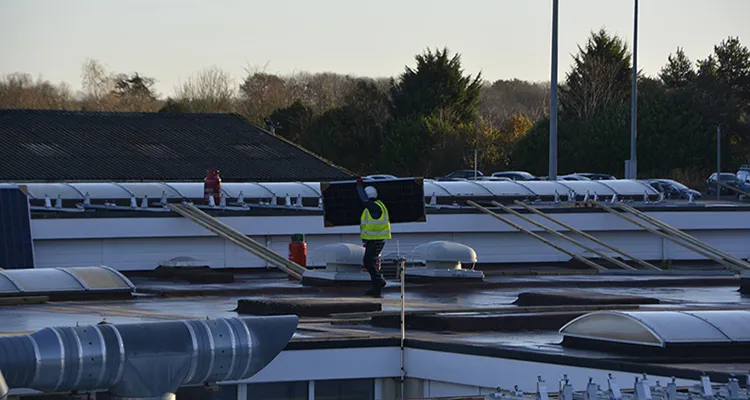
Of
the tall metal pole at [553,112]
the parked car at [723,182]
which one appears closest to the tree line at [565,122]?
the parked car at [723,182]

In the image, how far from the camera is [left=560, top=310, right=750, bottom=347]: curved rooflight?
15.5 metres

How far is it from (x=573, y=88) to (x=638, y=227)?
193 ft

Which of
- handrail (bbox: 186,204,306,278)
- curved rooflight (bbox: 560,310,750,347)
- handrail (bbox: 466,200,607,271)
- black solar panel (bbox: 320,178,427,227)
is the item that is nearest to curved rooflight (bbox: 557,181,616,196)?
handrail (bbox: 466,200,607,271)

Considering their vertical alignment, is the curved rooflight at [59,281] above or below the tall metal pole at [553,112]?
below

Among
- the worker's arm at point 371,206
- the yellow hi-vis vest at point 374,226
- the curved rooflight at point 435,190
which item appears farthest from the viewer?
the curved rooflight at point 435,190

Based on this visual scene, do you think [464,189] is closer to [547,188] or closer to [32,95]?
[547,188]

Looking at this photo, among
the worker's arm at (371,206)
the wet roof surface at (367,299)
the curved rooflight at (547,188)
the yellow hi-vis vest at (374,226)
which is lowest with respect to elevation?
the wet roof surface at (367,299)

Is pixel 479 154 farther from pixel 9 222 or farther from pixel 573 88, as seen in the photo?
pixel 9 222

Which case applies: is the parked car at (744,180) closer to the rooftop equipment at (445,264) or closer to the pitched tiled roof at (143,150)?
the pitched tiled roof at (143,150)

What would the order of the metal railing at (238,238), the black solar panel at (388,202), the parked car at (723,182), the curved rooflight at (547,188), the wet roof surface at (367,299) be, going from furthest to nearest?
1. the parked car at (723,182)
2. the curved rooflight at (547,188)
3. the black solar panel at (388,202)
4. the metal railing at (238,238)
5. the wet roof surface at (367,299)

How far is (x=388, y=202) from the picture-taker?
3120 cm

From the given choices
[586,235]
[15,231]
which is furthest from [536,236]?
[15,231]

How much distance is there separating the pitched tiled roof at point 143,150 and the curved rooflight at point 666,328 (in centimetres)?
3578

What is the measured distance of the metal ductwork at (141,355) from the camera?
12484 mm
